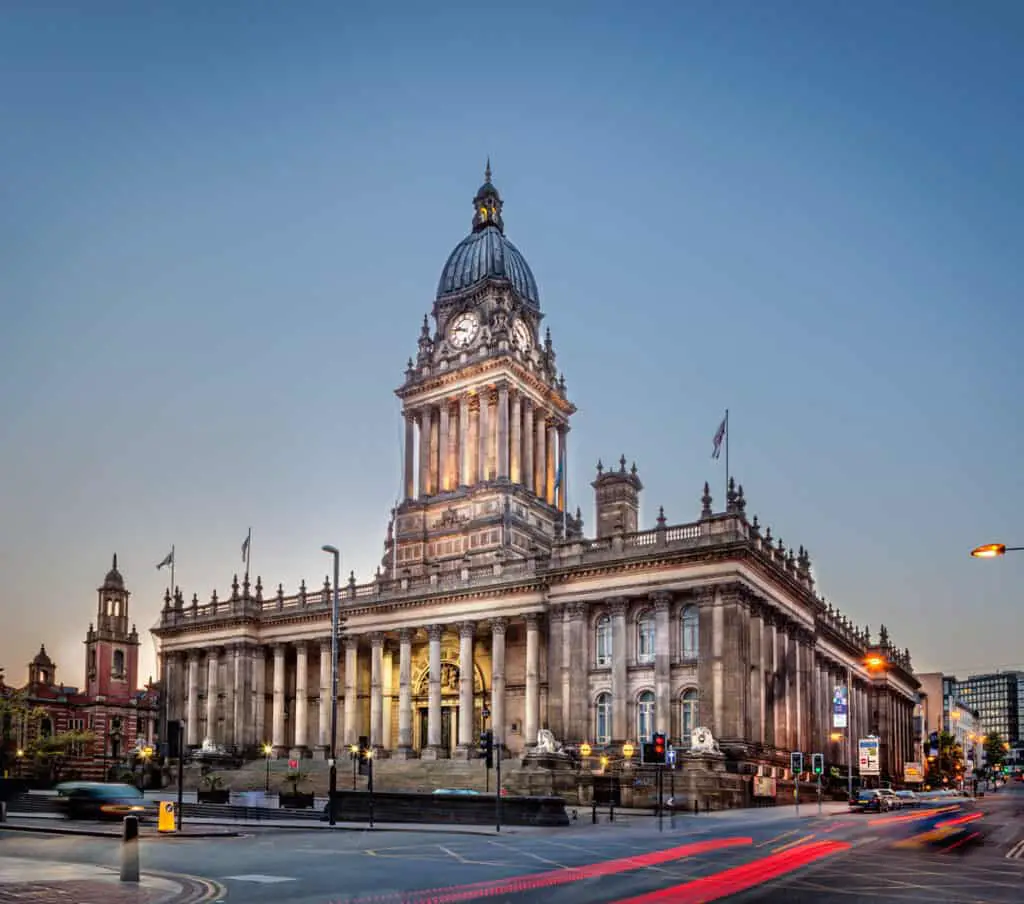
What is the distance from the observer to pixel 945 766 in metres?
164

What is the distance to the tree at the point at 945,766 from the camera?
5605 inches

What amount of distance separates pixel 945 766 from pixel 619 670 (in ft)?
351

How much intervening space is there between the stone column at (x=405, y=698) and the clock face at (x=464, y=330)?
96.2 ft

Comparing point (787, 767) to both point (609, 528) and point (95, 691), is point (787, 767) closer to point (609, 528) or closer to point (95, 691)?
point (609, 528)

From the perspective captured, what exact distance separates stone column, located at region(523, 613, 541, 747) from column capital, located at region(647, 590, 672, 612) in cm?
1058

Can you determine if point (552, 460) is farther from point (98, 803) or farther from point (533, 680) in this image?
point (98, 803)

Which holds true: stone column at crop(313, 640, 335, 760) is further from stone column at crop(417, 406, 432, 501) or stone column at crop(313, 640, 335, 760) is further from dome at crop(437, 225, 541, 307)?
dome at crop(437, 225, 541, 307)

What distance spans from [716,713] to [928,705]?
115591 mm

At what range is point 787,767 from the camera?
77.9 m

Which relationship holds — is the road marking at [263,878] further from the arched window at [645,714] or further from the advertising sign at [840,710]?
the advertising sign at [840,710]

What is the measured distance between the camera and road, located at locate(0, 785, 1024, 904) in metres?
22.3

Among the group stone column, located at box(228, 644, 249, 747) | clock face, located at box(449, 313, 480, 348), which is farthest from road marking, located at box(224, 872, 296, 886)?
clock face, located at box(449, 313, 480, 348)

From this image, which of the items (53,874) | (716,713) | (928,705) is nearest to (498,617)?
(716,713)

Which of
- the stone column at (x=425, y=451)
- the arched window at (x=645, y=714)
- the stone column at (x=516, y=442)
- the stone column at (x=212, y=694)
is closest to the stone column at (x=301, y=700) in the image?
the stone column at (x=212, y=694)
